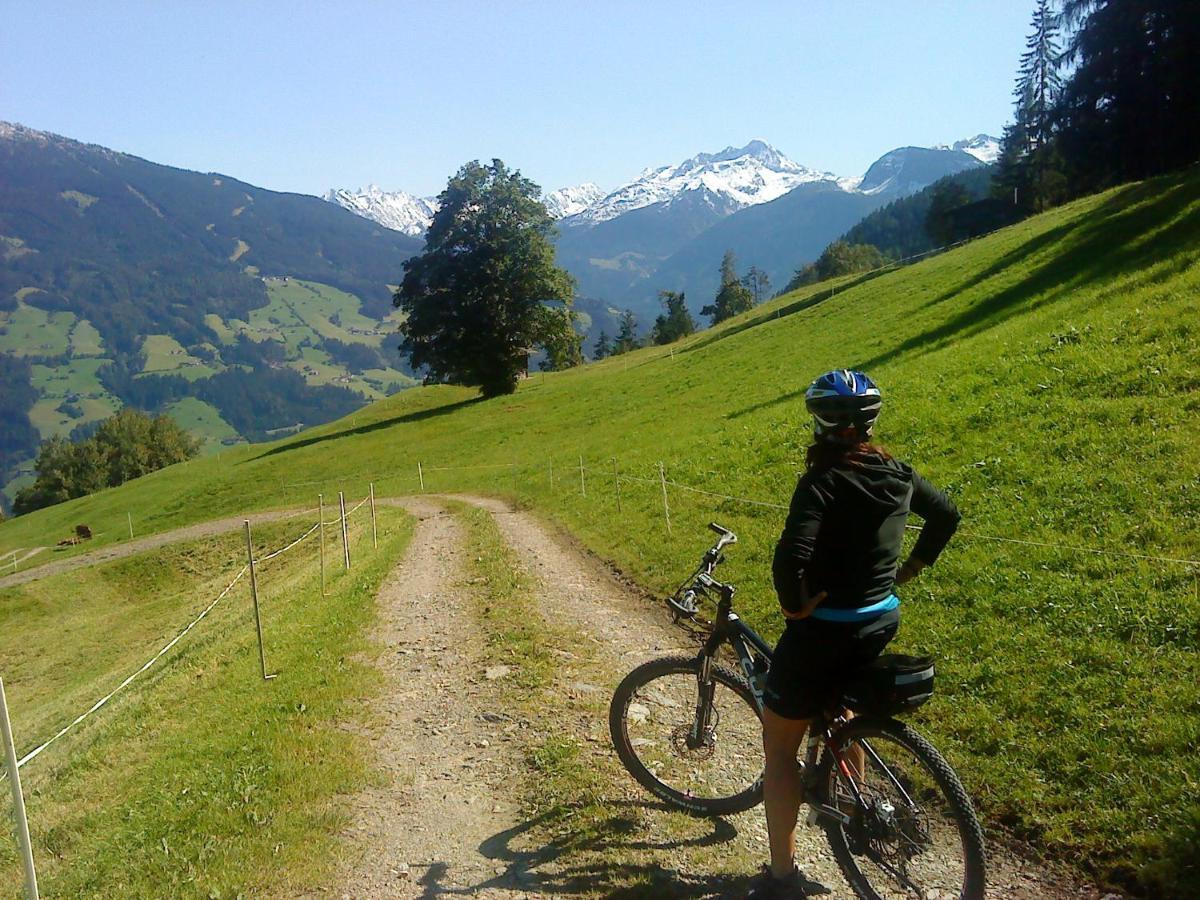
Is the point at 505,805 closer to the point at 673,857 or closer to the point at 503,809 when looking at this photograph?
the point at 503,809

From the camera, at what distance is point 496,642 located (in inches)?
442

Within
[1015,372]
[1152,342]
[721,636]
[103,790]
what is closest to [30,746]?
[103,790]

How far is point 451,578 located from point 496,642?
5.27 metres

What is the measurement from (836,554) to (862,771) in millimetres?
1519

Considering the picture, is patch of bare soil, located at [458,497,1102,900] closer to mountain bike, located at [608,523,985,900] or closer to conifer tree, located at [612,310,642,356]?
mountain bike, located at [608,523,985,900]

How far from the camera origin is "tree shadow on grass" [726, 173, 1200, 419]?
24.2 meters

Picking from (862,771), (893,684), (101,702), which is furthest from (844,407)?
(101,702)

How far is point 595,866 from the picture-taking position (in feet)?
18.5

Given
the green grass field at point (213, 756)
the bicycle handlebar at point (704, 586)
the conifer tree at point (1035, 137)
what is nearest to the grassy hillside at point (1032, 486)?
the bicycle handlebar at point (704, 586)

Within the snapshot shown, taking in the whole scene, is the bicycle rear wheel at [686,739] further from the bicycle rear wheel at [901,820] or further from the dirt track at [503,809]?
the bicycle rear wheel at [901,820]

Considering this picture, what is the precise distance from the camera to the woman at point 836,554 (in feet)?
14.5

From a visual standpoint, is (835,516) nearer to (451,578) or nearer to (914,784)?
(914,784)

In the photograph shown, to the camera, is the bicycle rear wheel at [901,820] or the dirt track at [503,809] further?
the dirt track at [503,809]

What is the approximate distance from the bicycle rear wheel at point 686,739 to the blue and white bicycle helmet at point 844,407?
242cm
